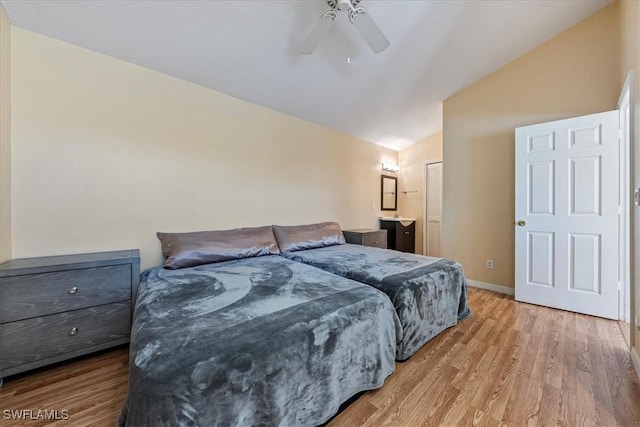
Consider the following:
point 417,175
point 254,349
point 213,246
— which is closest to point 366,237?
point 417,175

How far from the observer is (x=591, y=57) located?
2.68 m

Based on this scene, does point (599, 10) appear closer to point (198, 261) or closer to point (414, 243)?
point (414, 243)

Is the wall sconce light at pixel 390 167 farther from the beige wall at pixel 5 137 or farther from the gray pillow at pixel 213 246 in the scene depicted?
the beige wall at pixel 5 137

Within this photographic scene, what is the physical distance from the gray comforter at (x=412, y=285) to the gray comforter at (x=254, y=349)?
0.16m

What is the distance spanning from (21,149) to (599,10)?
17.8 feet

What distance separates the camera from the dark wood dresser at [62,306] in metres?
1.55

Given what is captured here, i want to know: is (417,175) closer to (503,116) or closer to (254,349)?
(503,116)

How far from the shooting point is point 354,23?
5.98ft

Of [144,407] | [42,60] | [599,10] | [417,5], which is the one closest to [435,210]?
[599,10]

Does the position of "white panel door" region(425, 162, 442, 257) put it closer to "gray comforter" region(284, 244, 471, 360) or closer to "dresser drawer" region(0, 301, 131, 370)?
"gray comforter" region(284, 244, 471, 360)

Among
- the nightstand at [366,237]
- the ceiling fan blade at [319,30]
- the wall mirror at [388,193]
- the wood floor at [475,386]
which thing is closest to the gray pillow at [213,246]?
the wood floor at [475,386]

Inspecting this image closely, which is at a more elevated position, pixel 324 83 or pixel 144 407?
pixel 324 83

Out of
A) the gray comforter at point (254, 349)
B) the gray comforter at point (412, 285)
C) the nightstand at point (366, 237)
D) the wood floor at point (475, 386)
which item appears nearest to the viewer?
the gray comforter at point (254, 349)

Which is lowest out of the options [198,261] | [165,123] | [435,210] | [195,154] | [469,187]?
[198,261]
